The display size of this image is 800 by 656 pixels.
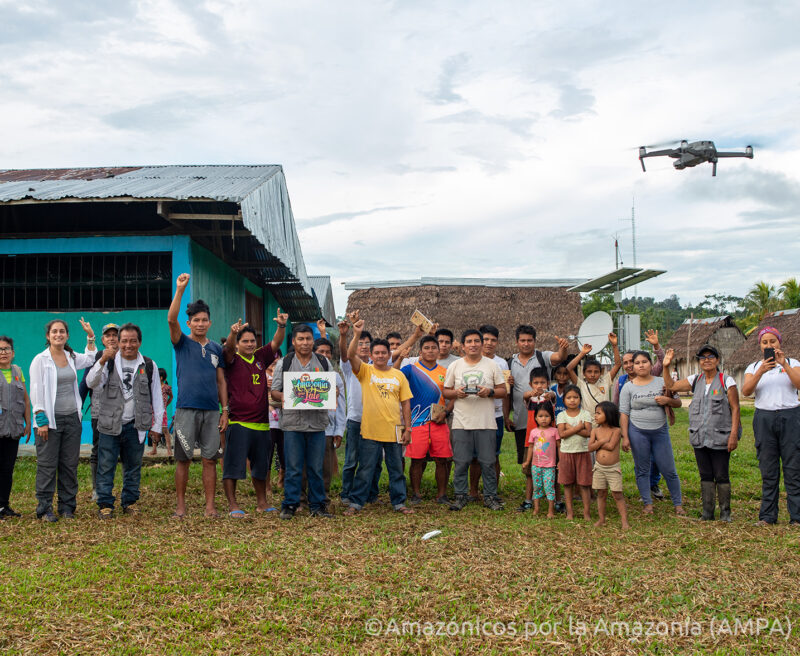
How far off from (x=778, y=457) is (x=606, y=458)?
5.10 ft

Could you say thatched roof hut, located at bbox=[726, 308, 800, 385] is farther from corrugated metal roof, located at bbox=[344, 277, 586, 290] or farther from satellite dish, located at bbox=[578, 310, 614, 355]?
satellite dish, located at bbox=[578, 310, 614, 355]

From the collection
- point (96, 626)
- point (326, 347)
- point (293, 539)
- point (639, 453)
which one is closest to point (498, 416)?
point (639, 453)

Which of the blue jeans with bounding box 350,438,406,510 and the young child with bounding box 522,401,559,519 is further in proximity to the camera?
the blue jeans with bounding box 350,438,406,510

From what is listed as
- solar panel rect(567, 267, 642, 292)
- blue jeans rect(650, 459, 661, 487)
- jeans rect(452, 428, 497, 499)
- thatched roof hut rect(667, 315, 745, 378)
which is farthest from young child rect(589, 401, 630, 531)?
thatched roof hut rect(667, 315, 745, 378)

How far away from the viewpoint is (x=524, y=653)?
3227mm

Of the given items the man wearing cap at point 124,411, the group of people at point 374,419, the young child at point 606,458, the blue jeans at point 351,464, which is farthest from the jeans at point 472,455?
the man wearing cap at point 124,411

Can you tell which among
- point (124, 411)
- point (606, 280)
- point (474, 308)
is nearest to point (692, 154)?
point (606, 280)

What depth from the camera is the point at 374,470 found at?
6602 mm

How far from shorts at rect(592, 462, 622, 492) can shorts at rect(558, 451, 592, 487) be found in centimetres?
11

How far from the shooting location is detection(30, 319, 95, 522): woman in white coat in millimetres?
6090

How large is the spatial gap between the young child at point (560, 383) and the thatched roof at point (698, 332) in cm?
3076

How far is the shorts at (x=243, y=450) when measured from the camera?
249 inches

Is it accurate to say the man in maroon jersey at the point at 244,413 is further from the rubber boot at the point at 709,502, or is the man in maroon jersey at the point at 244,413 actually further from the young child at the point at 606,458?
the rubber boot at the point at 709,502

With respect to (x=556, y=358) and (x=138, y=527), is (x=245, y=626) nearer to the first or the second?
(x=138, y=527)
